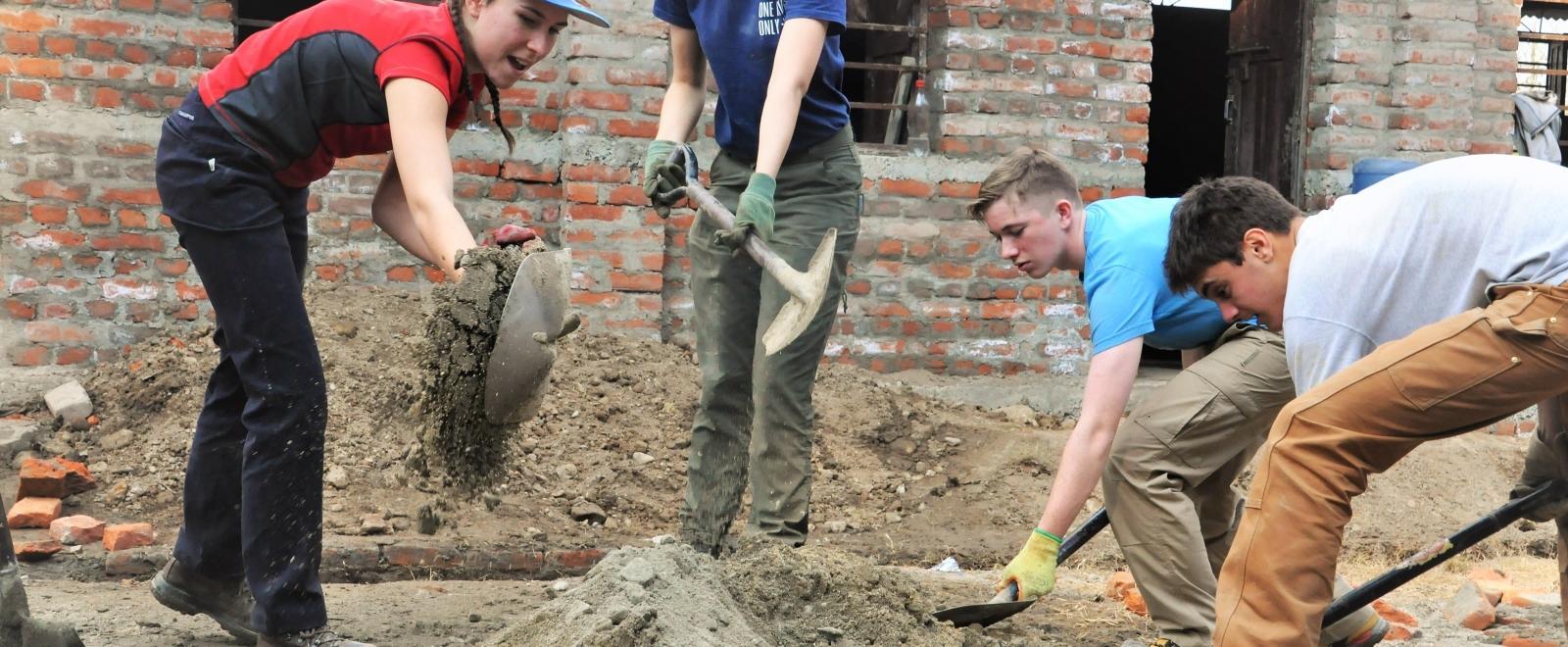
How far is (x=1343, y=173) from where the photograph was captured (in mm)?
6867

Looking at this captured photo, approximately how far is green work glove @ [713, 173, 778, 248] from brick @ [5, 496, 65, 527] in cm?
267

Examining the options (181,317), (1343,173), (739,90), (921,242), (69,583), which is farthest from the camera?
(1343,173)

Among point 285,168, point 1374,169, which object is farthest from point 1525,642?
point 1374,169

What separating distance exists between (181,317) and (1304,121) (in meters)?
5.43

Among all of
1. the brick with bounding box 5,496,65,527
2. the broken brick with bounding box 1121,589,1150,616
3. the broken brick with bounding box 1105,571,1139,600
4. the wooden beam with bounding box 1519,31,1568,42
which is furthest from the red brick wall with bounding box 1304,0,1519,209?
the brick with bounding box 5,496,65,527

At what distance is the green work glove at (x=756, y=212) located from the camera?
3.38m

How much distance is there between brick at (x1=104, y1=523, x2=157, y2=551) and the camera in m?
4.22

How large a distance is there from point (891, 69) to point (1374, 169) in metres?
2.42

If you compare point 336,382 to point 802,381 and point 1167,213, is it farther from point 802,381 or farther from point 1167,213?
point 1167,213

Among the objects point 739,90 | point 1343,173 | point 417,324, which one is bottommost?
point 417,324

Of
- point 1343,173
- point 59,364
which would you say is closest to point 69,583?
point 59,364

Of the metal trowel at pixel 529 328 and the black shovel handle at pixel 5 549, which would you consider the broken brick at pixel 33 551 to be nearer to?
the black shovel handle at pixel 5 549

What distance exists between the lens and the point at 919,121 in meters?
6.53

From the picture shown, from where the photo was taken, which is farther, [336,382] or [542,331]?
[336,382]
